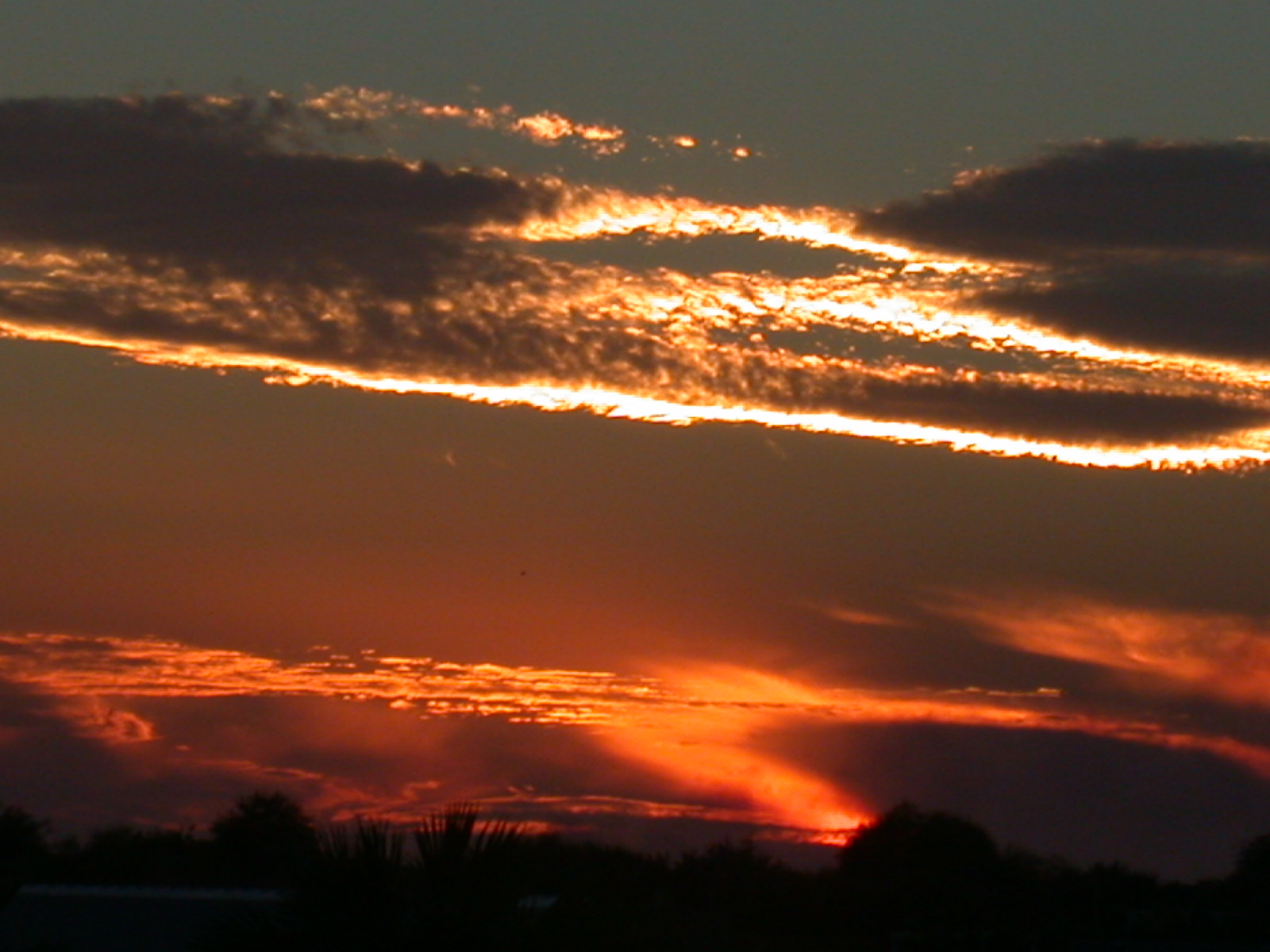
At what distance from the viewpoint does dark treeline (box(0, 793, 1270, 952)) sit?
58.0ft

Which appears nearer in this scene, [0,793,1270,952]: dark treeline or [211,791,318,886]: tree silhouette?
[0,793,1270,952]: dark treeline

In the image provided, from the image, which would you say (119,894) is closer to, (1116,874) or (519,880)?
(519,880)

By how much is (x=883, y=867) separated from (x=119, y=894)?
53314mm

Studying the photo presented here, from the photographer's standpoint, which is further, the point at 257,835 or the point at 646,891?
the point at 257,835

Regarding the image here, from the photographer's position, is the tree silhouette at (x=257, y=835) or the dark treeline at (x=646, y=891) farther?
the tree silhouette at (x=257, y=835)

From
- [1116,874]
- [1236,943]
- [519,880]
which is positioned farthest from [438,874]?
[1116,874]

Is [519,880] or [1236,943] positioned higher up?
[519,880]

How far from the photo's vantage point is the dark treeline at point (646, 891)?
1767 cm

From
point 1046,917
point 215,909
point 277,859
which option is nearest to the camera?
point 215,909

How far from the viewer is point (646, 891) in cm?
5275

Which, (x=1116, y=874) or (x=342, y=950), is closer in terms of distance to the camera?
(x=342, y=950)

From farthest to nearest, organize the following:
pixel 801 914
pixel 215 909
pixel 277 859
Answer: pixel 277 859, pixel 801 914, pixel 215 909

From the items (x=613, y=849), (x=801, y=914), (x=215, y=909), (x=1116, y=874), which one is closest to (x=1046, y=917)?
(x=801, y=914)

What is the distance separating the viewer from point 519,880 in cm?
1773
